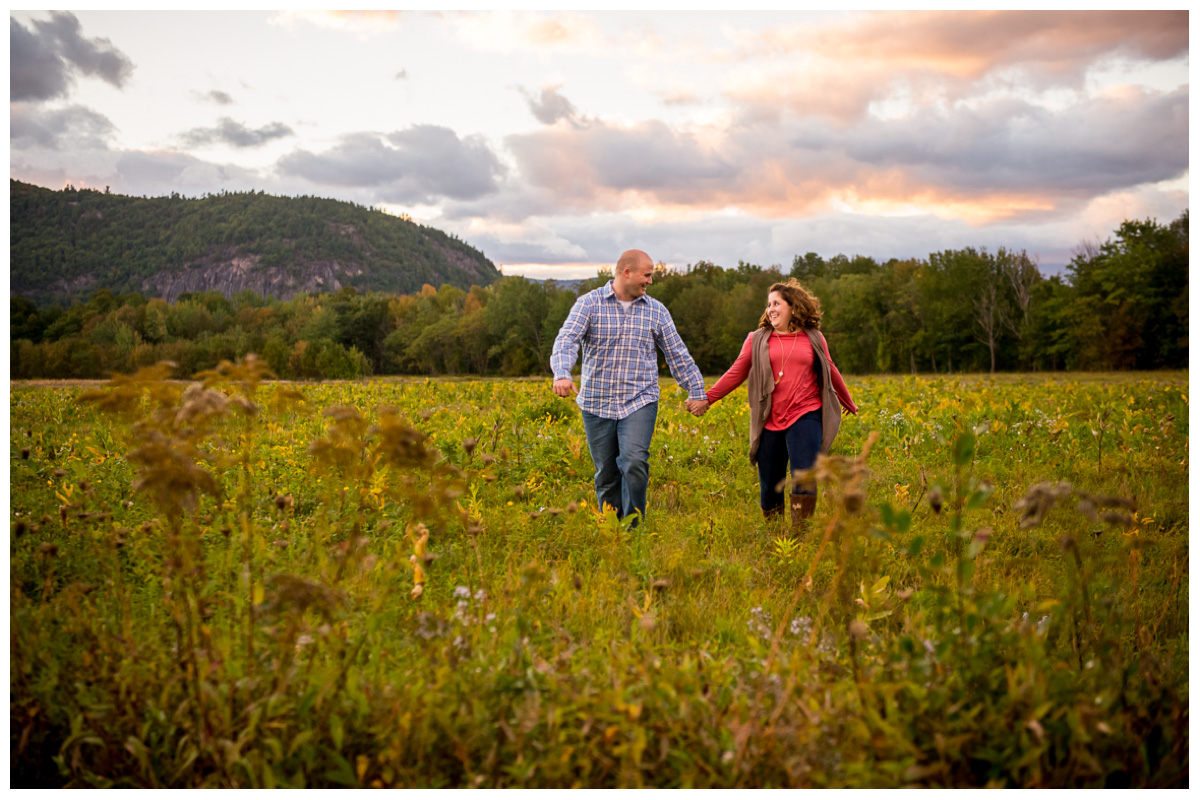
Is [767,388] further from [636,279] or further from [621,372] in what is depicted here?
[636,279]

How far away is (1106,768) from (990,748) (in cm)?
33

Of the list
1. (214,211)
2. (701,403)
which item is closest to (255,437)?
(701,403)

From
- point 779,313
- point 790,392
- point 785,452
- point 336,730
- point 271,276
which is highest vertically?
point 271,276

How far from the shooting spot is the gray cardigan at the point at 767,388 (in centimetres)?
520

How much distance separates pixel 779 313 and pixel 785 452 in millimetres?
1103

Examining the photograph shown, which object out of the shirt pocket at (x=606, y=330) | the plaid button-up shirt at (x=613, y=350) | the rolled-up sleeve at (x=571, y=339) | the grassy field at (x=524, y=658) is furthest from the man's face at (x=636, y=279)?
the grassy field at (x=524, y=658)

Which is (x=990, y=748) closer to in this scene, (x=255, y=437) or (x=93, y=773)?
(x=93, y=773)

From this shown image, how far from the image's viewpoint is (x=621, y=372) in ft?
16.7

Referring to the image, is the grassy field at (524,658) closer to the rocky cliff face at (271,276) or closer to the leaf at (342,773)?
the leaf at (342,773)

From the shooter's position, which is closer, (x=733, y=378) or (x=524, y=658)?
(x=524, y=658)

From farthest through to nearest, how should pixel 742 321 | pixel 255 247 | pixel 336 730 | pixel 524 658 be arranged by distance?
pixel 255 247, pixel 742 321, pixel 524 658, pixel 336 730

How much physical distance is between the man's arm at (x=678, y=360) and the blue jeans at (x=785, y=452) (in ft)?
2.10

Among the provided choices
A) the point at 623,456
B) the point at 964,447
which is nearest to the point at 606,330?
the point at 623,456

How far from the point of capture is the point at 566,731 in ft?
6.60
